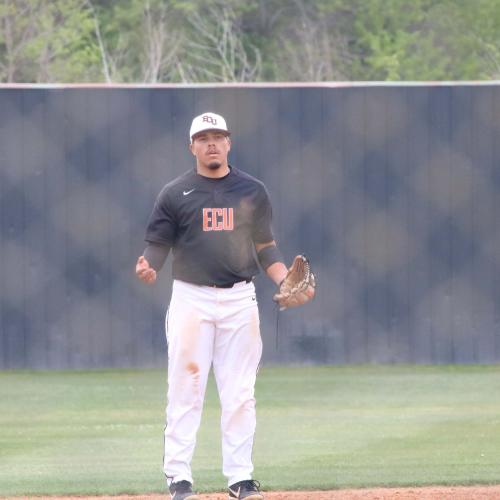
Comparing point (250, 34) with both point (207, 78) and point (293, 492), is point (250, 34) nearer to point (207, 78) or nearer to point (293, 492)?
point (207, 78)

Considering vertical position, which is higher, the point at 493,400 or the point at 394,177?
the point at 394,177

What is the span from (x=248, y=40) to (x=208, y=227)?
25552 mm

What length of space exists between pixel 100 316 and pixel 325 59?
16339 mm

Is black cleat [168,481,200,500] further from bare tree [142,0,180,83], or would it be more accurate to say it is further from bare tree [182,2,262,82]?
bare tree [182,2,262,82]

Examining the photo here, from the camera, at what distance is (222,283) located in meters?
6.02

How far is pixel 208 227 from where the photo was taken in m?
6.05

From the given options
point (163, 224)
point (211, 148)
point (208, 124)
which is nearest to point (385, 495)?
point (163, 224)

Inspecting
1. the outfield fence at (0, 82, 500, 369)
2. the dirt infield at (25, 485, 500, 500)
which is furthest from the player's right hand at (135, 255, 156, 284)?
the outfield fence at (0, 82, 500, 369)

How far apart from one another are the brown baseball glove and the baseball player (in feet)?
0.11

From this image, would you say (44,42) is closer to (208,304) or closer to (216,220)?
(216,220)

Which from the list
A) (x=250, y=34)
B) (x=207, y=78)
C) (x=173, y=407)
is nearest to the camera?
(x=173, y=407)

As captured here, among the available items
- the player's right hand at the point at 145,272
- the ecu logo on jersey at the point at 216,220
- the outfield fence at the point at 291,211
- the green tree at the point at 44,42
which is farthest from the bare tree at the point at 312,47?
the player's right hand at the point at 145,272

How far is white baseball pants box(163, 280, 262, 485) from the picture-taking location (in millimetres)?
5992

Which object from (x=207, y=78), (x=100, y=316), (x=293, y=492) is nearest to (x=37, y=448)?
(x=293, y=492)
